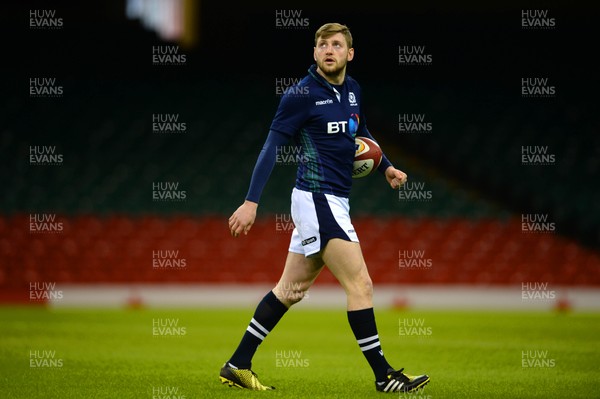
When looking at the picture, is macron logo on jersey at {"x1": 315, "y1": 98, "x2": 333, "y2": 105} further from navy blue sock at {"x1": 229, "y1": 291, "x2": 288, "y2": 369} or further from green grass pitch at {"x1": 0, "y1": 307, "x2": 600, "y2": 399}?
green grass pitch at {"x1": 0, "y1": 307, "x2": 600, "y2": 399}

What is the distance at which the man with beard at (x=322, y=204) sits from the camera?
602 centimetres

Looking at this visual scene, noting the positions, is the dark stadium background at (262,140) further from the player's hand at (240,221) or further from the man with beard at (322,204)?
the player's hand at (240,221)

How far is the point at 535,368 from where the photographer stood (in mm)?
7523

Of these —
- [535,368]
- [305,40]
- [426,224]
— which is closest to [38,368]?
[535,368]

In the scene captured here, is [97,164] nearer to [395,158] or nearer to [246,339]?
[395,158]

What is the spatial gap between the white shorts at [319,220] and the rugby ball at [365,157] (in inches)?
13.0

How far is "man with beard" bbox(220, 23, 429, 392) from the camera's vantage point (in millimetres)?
6016

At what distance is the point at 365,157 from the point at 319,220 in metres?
0.68

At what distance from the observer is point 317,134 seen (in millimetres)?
6199

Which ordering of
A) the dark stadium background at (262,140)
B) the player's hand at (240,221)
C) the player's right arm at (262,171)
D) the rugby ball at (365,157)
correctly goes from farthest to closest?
1. the dark stadium background at (262,140)
2. the rugby ball at (365,157)
3. the player's right arm at (262,171)
4. the player's hand at (240,221)

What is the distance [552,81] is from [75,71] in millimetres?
12019

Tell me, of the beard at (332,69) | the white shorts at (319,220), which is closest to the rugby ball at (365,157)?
the white shorts at (319,220)

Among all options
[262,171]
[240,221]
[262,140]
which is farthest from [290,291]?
[262,140]

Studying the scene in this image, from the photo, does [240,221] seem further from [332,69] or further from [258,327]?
[332,69]
